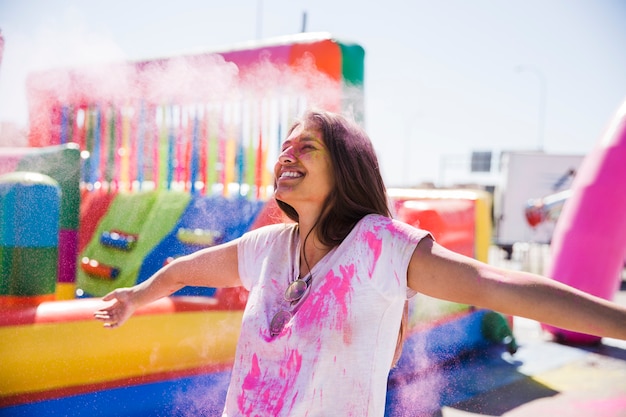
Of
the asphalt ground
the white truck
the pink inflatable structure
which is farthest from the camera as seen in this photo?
the white truck

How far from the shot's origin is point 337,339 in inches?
47.3

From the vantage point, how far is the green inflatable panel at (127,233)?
11.4 ft

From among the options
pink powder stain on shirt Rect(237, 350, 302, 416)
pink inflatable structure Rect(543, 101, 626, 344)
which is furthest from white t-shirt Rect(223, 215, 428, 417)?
pink inflatable structure Rect(543, 101, 626, 344)

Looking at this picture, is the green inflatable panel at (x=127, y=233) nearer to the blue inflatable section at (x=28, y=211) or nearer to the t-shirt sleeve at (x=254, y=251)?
the blue inflatable section at (x=28, y=211)

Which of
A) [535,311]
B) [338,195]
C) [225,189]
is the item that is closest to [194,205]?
[225,189]

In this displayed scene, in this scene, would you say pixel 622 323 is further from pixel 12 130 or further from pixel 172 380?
pixel 12 130

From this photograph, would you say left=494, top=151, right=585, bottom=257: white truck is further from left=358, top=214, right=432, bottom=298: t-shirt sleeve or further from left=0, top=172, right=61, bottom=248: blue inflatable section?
left=358, top=214, right=432, bottom=298: t-shirt sleeve

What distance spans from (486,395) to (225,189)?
6.19 ft

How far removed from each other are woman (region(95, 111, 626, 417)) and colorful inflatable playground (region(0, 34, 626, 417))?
40cm

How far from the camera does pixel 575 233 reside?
184 inches

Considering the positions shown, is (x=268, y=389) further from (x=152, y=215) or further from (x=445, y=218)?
(x=152, y=215)

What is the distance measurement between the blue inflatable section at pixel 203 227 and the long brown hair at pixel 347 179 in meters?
1.73

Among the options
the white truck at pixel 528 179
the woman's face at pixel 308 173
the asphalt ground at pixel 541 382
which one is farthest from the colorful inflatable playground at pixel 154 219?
the white truck at pixel 528 179

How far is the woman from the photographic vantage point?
3.63 feet
